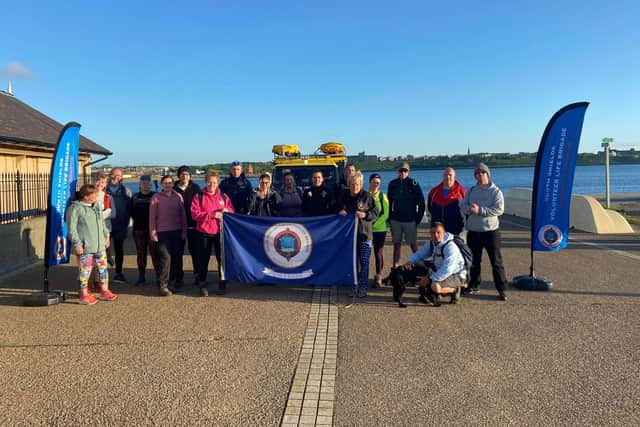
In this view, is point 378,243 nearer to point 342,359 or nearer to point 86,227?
point 342,359

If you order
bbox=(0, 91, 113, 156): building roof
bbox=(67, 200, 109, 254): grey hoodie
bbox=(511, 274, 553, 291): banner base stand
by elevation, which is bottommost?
bbox=(511, 274, 553, 291): banner base stand

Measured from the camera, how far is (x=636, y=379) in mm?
3910

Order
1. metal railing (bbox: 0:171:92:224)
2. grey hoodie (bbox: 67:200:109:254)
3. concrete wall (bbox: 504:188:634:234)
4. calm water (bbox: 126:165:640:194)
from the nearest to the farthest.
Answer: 1. grey hoodie (bbox: 67:200:109:254)
2. metal railing (bbox: 0:171:92:224)
3. concrete wall (bbox: 504:188:634:234)
4. calm water (bbox: 126:165:640:194)

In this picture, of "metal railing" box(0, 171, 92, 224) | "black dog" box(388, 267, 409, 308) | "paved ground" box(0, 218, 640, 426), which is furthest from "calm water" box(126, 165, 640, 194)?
"black dog" box(388, 267, 409, 308)

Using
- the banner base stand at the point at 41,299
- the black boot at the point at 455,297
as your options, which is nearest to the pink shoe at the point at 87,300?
the banner base stand at the point at 41,299

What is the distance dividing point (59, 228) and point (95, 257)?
873 mm

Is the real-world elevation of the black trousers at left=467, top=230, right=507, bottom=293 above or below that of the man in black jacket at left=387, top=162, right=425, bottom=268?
below

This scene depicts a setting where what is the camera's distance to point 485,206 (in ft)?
21.5

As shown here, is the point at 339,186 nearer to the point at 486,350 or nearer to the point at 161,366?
the point at 486,350

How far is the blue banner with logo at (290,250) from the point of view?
6824mm

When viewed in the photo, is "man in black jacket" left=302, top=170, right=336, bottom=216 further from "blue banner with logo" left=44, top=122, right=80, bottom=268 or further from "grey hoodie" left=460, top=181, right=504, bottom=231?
"blue banner with logo" left=44, top=122, right=80, bottom=268

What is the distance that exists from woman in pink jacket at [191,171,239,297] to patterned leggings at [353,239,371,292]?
214cm

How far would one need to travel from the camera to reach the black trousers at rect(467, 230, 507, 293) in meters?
6.48

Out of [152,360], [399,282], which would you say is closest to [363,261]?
[399,282]
